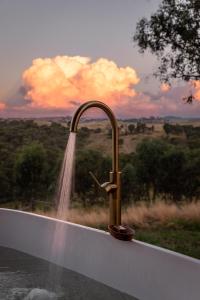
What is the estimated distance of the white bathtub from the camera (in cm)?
216

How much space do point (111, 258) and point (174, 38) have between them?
9.94 ft

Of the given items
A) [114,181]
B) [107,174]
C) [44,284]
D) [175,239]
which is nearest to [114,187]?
[114,181]

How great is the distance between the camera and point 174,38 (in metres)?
5.04

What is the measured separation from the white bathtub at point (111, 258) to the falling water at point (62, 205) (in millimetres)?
25

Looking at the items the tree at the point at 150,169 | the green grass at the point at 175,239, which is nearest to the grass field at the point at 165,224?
the green grass at the point at 175,239

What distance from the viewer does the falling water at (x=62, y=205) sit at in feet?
8.11

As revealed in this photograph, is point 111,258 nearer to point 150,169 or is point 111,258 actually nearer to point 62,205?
point 62,205

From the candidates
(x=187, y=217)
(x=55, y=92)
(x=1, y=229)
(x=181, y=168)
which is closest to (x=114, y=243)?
(x=1, y=229)

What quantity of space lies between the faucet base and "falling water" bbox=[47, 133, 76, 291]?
1.01ft

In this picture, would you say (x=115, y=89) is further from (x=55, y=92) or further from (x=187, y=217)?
(x=187, y=217)

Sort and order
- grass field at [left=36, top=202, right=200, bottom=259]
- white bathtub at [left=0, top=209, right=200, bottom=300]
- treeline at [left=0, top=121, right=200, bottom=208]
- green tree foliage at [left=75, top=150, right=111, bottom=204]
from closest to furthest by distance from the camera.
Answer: white bathtub at [left=0, top=209, right=200, bottom=300]
grass field at [left=36, top=202, right=200, bottom=259]
treeline at [left=0, top=121, right=200, bottom=208]
green tree foliage at [left=75, top=150, right=111, bottom=204]

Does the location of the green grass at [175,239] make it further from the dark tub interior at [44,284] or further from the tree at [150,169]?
the tree at [150,169]

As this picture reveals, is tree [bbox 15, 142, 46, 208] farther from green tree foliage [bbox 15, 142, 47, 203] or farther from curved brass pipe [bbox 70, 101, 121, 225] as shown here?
curved brass pipe [bbox 70, 101, 121, 225]

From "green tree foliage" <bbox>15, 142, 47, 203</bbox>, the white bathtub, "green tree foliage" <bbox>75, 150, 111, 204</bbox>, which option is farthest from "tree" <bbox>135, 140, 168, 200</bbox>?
the white bathtub
